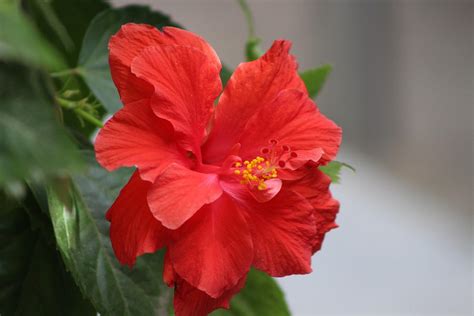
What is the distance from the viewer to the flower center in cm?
33

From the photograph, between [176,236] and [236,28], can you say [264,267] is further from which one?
[236,28]

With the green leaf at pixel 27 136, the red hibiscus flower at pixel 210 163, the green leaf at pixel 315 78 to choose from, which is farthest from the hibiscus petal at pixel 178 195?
the green leaf at pixel 315 78

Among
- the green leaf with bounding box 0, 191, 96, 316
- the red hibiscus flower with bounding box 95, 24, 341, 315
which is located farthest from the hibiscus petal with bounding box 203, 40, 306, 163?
the green leaf with bounding box 0, 191, 96, 316

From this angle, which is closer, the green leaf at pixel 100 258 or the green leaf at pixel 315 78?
the green leaf at pixel 100 258

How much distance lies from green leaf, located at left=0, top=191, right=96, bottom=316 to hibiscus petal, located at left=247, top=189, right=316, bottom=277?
0.10m

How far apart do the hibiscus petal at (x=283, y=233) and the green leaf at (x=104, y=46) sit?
5.8 inches

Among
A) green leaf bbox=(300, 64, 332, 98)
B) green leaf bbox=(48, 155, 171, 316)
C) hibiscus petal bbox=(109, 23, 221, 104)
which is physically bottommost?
green leaf bbox=(48, 155, 171, 316)

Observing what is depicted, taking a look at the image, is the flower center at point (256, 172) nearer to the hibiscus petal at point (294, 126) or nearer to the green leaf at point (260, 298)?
the hibiscus petal at point (294, 126)

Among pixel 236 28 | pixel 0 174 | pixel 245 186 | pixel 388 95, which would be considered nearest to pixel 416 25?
pixel 388 95

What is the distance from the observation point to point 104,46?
0.45 metres

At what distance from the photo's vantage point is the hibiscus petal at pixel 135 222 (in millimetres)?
305

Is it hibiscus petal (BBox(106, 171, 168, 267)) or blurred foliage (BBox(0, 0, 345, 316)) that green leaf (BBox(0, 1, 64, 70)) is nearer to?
blurred foliage (BBox(0, 0, 345, 316))

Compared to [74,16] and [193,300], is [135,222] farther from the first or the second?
[74,16]

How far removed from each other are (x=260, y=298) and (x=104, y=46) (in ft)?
0.59
